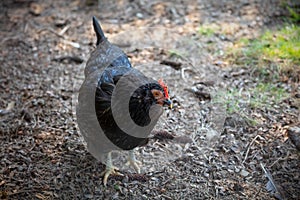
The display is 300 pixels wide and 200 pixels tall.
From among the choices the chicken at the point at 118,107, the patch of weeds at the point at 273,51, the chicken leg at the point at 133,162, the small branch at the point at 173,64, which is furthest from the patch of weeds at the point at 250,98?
the chicken at the point at 118,107

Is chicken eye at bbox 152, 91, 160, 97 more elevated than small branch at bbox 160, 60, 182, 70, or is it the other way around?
chicken eye at bbox 152, 91, 160, 97

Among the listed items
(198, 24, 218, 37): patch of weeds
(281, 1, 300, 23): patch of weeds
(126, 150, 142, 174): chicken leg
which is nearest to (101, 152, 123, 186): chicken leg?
(126, 150, 142, 174): chicken leg

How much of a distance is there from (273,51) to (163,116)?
1.69 meters

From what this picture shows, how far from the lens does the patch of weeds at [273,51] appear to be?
14.4 feet

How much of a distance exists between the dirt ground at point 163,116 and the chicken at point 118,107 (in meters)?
0.44

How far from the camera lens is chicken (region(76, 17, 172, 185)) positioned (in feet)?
9.39

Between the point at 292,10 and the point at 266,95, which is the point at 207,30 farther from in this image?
the point at 266,95

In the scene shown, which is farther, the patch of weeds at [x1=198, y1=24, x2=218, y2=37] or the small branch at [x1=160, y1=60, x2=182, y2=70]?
the patch of weeds at [x1=198, y1=24, x2=218, y2=37]

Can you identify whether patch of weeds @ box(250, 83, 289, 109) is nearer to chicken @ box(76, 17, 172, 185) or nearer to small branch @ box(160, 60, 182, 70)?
small branch @ box(160, 60, 182, 70)

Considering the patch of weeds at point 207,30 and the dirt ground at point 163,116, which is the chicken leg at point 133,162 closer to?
the dirt ground at point 163,116

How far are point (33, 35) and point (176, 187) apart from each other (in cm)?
318

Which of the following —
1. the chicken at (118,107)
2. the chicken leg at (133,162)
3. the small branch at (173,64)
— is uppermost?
the chicken at (118,107)

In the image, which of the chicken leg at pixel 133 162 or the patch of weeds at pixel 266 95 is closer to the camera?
the chicken leg at pixel 133 162

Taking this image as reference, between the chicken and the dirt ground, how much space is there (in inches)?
17.5
